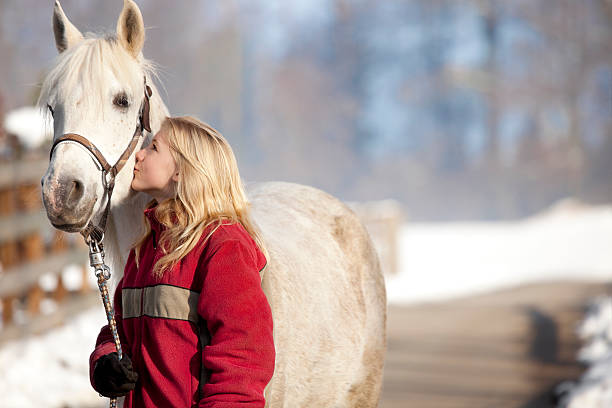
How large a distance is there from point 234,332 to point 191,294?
0.61 feet

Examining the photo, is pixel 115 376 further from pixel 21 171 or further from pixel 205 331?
pixel 21 171

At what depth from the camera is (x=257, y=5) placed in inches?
1300

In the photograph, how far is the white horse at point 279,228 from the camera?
200 centimetres

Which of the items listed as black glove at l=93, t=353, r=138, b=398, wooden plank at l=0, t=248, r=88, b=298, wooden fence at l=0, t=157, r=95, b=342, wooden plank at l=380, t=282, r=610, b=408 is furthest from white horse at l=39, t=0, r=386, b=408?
wooden plank at l=0, t=248, r=88, b=298

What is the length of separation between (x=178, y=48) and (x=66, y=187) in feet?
93.3

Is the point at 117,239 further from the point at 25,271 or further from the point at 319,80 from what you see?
the point at 319,80

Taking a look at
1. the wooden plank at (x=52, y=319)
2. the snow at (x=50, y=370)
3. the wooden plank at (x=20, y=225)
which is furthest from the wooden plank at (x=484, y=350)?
the wooden plank at (x=20, y=225)

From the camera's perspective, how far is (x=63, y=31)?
2406 millimetres

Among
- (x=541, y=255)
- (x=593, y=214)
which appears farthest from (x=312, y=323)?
(x=593, y=214)

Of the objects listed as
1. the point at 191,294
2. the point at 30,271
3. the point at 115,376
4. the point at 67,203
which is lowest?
the point at 115,376

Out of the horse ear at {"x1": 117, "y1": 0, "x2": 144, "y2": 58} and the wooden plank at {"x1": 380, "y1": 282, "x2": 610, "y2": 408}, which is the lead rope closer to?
the horse ear at {"x1": 117, "y1": 0, "x2": 144, "y2": 58}

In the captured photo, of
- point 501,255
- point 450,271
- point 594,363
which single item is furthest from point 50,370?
point 501,255

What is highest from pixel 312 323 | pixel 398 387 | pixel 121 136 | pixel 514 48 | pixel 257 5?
pixel 257 5

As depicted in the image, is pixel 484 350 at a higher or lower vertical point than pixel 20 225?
lower
